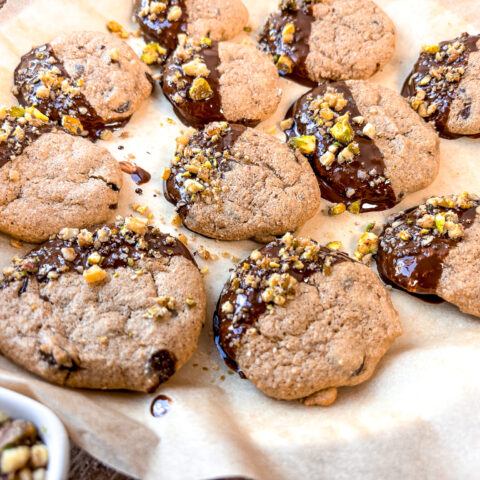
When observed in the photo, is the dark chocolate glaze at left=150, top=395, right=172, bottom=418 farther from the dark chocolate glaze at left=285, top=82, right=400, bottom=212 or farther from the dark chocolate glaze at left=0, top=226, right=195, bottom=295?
the dark chocolate glaze at left=285, top=82, right=400, bottom=212

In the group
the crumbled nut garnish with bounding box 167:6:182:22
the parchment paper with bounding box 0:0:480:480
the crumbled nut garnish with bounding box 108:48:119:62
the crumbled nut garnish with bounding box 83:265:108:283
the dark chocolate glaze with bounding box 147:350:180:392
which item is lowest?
the parchment paper with bounding box 0:0:480:480

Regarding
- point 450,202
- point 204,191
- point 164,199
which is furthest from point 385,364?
point 164,199

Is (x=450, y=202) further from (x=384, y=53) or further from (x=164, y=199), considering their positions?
(x=164, y=199)

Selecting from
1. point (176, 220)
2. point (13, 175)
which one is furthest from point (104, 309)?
point (13, 175)

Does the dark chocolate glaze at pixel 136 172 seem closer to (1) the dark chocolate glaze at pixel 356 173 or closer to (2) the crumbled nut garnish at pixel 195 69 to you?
(2) the crumbled nut garnish at pixel 195 69

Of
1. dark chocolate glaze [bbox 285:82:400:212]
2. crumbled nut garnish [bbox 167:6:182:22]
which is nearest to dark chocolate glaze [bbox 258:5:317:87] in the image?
dark chocolate glaze [bbox 285:82:400:212]

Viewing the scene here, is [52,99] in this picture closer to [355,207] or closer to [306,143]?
[306,143]
